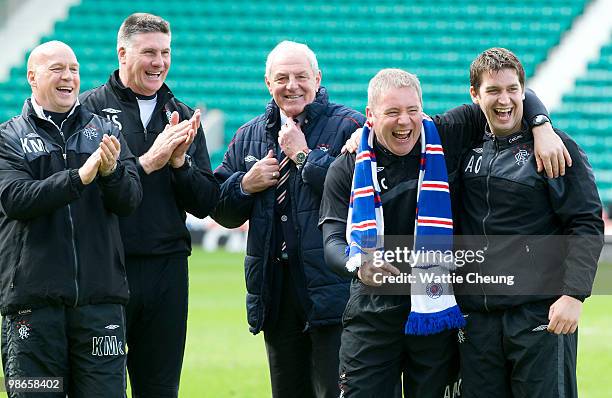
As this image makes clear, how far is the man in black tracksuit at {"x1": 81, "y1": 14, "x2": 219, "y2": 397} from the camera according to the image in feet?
18.0

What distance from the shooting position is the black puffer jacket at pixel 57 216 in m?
4.83

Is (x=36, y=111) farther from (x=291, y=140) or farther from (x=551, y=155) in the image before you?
(x=551, y=155)

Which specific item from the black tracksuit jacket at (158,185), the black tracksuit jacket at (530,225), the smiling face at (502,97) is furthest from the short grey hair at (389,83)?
the black tracksuit jacket at (158,185)

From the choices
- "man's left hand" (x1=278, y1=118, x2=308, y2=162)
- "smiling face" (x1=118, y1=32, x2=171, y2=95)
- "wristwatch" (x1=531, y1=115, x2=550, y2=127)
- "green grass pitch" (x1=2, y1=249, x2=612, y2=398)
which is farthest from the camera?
→ "green grass pitch" (x1=2, y1=249, x2=612, y2=398)

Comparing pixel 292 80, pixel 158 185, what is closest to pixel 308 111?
pixel 292 80

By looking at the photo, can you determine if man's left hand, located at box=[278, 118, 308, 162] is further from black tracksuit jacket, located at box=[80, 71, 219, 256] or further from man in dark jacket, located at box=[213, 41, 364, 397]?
black tracksuit jacket, located at box=[80, 71, 219, 256]

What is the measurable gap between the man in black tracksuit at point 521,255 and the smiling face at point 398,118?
12.6 inches

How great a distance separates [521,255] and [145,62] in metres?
2.18

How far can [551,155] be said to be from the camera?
4590 millimetres

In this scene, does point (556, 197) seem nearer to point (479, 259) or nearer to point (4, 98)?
point (479, 259)

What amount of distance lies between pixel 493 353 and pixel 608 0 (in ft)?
57.3

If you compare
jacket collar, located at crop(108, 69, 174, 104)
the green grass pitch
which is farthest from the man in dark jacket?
the green grass pitch

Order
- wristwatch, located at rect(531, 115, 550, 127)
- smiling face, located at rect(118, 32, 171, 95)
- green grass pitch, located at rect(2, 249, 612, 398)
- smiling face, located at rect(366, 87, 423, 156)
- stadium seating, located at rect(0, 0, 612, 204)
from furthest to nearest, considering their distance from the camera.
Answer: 1. stadium seating, located at rect(0, 0, 612, 204)
2. green grass pitch, located at rect(2, 249, 612, 398)
3. smiling face, located at rect(118, 32, 171, 95)
4. wristwatch, located at rect(531, 115, 550, 127)
5. smiling face, located at rect(366, 87, 423, 156)

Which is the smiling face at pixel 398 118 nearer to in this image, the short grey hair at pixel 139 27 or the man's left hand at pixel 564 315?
the man's left hand at pixel 564 315
